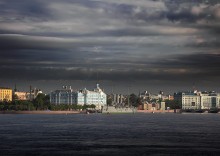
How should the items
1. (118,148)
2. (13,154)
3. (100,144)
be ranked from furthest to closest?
(100,144), (118,148), (13,154)

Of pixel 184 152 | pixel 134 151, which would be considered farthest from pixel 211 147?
pixel 134 151

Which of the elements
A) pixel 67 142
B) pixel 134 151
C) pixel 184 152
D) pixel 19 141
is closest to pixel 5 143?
pixel 19 141

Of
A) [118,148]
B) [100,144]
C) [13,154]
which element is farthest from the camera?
[100,144]

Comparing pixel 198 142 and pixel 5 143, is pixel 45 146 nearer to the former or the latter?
pixel 5 143

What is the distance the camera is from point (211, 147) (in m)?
45.0

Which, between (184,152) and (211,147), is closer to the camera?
(184,152)

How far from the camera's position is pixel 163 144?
47.9 m

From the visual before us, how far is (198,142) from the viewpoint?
49.8 m

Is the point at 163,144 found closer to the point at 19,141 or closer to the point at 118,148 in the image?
the point at 118,148

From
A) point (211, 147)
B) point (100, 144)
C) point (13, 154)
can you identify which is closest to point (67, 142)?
point (100, 144)

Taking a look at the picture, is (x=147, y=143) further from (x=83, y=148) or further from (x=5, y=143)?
(x=5, y=143)

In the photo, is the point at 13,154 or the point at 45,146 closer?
the point at 13,154

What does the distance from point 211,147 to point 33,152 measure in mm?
15704

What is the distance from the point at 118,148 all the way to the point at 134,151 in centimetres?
254
